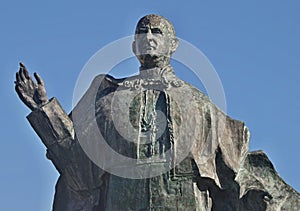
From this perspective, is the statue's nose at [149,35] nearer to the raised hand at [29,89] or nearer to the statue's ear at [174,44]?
the statue's ear at [174,44]

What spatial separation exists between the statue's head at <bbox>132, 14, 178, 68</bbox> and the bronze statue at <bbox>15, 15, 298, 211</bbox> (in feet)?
0.05

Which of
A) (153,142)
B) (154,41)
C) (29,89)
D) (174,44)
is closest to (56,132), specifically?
(29,89)

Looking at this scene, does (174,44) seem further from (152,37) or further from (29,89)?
(29,89)

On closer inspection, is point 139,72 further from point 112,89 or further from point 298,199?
point 298,199

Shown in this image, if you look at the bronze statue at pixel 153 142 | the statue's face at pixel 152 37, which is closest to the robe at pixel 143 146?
the bronze statue at pixel 153 142

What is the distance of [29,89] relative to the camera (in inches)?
1452

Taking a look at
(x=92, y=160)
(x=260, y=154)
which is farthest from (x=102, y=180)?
(x=260, y=154)

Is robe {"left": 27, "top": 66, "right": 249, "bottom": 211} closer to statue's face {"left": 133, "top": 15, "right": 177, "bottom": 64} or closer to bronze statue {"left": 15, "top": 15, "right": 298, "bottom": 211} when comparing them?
bronze statue {"left": 15, "top": 15, "right": 298, "bottom": 211}

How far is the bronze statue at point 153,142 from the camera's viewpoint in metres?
36.4

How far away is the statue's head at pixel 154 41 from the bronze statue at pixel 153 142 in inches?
0.6

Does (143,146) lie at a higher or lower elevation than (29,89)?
lower

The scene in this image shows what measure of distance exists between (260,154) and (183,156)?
67.5 inches

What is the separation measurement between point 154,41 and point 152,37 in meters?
0.08

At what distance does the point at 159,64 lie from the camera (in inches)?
1459
